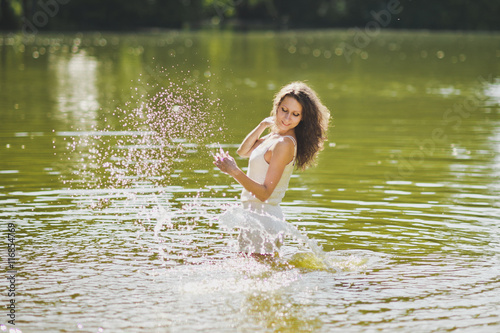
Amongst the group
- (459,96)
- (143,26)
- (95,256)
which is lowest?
(95,256)

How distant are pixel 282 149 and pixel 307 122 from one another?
0.34 m

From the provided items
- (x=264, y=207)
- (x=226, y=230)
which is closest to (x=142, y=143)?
(x=226, y=230)

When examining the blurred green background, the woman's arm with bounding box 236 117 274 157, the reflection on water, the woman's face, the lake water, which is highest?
the blurred green background

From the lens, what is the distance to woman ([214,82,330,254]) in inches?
289

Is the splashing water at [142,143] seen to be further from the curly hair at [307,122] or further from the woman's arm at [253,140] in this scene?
the curly hair at [307,122]

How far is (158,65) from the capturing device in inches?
1337

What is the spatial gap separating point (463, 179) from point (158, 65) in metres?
23.2

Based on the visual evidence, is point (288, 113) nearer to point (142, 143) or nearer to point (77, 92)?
point (142, 143)

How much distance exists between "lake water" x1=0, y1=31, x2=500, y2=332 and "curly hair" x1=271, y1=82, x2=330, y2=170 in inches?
32.4

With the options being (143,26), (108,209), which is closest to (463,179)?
(108,209)

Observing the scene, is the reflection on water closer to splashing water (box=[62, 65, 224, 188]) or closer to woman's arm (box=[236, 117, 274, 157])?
splashing water (box=[62, 65, 224, 188])

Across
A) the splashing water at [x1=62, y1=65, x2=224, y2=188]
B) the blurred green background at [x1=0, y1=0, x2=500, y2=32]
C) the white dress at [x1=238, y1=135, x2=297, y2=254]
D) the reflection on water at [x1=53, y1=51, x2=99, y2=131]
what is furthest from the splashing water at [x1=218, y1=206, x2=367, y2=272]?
the blurred green background at [x1=0, y1=0, x2=500, y2=32]

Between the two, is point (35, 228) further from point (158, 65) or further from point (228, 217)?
point (158, 65)

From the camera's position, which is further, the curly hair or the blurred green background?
the blurred green background
